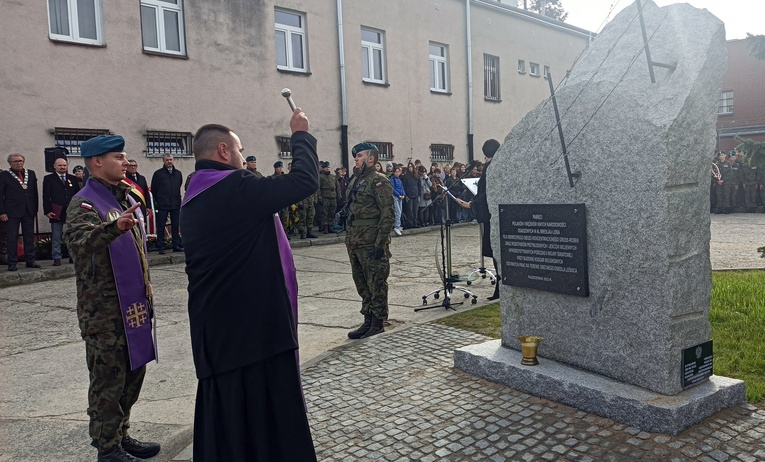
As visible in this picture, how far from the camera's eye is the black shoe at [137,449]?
12.9 ft

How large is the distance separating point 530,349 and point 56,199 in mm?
9987

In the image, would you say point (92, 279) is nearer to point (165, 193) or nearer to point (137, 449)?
point (137, 449)

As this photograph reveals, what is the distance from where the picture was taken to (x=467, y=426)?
4.02 m

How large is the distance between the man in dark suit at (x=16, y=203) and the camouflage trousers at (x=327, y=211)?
276 inches

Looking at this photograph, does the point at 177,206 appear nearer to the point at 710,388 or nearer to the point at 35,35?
the point at 35,35

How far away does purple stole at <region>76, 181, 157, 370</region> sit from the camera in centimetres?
375

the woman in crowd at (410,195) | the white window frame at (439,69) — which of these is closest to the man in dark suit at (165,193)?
the woman in crowd at (410,195)

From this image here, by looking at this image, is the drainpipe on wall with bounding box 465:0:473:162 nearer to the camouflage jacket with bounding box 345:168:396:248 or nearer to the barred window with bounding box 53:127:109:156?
the barred window with bounding box 53:127:109:156

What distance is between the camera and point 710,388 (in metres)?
4.02

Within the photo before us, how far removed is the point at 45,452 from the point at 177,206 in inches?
381

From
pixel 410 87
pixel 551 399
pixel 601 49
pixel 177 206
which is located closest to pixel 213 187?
pixel 551 399

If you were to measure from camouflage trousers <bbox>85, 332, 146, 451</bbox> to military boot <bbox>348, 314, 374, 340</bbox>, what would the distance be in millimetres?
3047

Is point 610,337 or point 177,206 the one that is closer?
point 610,337

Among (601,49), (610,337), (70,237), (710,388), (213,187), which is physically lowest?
(710,388)
